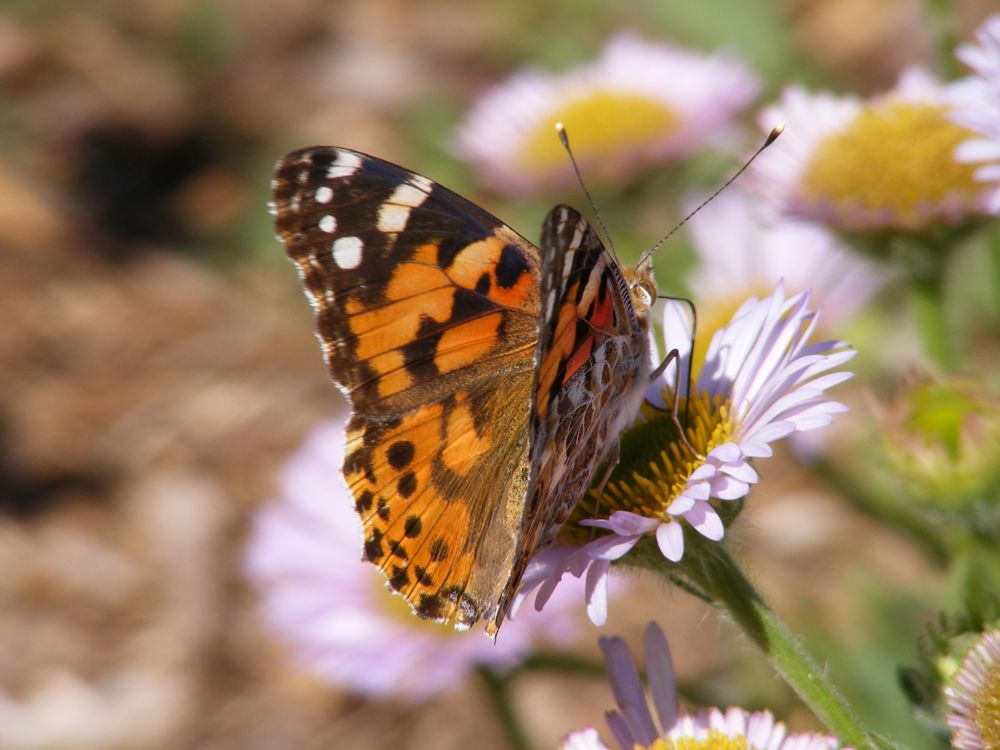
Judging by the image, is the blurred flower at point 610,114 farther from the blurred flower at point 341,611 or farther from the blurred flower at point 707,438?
Result: the blurred flower at point 707,438

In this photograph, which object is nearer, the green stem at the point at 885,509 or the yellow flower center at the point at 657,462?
the yellow flower center at the point at 657,462

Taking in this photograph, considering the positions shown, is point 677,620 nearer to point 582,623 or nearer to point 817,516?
point 582,623

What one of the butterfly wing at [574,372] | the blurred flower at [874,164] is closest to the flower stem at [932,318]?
the blurred flower at [874,164]

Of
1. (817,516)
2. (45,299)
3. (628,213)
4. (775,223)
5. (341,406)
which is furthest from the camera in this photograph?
(45,299)

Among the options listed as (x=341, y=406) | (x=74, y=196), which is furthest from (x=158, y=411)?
(x=74, y=196)

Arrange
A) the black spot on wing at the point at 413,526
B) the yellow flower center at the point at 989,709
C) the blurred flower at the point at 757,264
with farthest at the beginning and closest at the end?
the blurred flower at the point at 757,264
the black spot on wing at the point at 413,526
the yellow flower center at the point at 989,709

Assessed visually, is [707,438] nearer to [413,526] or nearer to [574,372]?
[574,372]

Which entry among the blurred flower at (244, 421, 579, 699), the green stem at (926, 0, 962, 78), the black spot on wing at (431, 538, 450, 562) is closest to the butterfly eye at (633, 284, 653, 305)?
the black spot on wing at (431, 538, 450, 562)
